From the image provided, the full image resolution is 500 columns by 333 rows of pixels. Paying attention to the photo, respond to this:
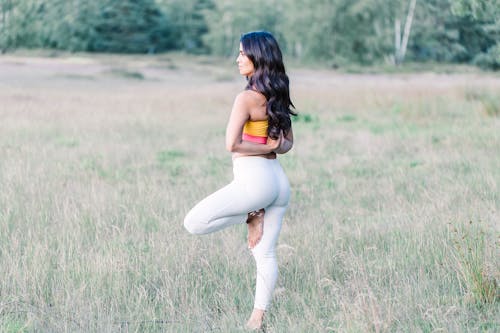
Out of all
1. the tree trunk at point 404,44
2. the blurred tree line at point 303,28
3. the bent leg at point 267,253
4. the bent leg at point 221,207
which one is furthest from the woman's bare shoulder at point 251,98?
the tree trunk at point 404,44

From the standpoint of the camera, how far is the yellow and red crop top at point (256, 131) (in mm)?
4094

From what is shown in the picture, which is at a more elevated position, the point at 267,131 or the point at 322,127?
the point at 267,131

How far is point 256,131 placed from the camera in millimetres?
4098

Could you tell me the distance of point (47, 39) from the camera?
68625 millimetres

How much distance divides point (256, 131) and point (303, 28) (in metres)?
56.2

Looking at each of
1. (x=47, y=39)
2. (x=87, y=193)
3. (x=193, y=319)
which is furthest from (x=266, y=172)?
(x=47, y=39)

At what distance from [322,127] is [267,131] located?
41.3 feet

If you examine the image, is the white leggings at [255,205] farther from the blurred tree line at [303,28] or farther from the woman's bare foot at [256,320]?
the blurred tree line at [303,28]

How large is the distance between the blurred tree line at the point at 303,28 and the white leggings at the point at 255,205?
46.7 m

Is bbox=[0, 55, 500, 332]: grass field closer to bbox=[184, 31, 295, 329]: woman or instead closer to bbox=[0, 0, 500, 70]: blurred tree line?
bbox=[184, 31, 295, 329]: woman

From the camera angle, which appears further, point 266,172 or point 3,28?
point 3,28

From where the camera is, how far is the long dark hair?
4.02 meters

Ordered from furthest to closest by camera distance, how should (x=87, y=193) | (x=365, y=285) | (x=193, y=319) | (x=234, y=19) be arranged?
1. (x=234, y=19)
2. (x=87, y=193)
3. (x=365, y=285)
4. (x=193, y=319)

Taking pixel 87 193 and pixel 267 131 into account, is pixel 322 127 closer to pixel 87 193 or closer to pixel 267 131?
pixel 87 193
